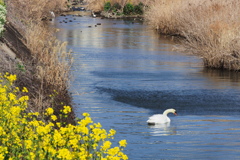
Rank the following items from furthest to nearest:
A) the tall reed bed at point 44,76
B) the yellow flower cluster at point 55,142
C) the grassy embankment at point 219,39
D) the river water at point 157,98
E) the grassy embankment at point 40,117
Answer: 1. the grassy embankment at point 219,39
2. the tall reed bed at point 44,76
3. the river water at point 157,98
4. the grassy embankment at point 40,117
5. the yellow flower cluster at point 55,142

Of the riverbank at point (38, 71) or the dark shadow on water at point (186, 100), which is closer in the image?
A: the riverbank at point (38, 71)

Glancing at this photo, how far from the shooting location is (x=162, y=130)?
1633 cm

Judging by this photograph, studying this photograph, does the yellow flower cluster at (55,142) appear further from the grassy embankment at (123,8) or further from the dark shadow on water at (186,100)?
the grassy embankment at (123,8)

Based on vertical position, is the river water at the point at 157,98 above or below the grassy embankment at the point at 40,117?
below

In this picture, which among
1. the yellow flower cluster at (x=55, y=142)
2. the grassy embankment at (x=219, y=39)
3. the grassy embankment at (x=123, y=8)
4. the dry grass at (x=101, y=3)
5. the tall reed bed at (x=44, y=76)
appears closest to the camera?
the yellow flower cluster at (x=55, y=142)

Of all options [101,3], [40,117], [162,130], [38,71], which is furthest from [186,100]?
[101,3]

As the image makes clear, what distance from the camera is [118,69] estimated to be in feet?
91.0

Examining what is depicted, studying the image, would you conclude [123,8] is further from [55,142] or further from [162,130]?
[55,142]

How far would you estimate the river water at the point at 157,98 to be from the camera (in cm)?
1480

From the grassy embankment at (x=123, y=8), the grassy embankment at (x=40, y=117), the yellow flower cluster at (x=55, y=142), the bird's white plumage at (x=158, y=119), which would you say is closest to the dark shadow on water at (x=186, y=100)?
the bird's white plumage at (x=158, y=119)

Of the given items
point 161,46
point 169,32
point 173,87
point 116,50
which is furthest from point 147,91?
point 169,32

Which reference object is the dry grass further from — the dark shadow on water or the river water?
the dark shadow on water

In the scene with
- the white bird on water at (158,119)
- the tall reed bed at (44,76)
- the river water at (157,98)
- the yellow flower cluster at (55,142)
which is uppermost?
the yellow flower cluster at (55,142)

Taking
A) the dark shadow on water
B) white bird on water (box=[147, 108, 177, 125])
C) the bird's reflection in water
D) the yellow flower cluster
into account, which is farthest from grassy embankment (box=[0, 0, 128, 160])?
the dark shadow on water
